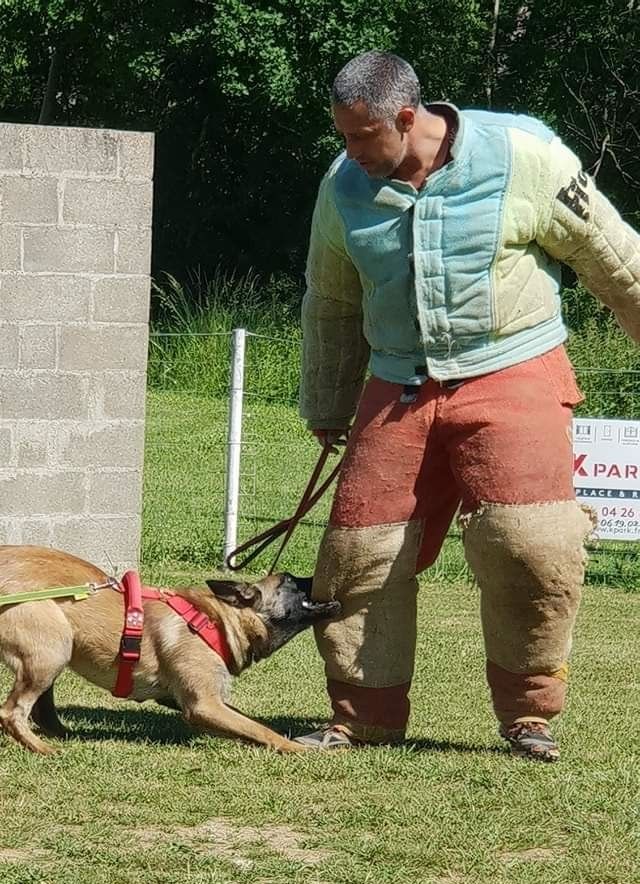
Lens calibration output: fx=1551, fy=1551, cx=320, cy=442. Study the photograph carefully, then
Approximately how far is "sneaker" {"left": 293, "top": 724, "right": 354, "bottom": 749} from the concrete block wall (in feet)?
13.9

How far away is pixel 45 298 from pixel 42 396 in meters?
0.61

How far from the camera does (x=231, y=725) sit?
5.88 meters

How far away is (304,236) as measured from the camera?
33156 mm

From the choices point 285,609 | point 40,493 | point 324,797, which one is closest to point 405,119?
point 285,609

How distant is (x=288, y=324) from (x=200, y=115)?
36.4 feet

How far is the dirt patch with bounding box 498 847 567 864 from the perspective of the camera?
4.48 m

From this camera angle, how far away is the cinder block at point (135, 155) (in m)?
9.70

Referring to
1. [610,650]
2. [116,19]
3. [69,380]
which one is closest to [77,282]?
[69,380]

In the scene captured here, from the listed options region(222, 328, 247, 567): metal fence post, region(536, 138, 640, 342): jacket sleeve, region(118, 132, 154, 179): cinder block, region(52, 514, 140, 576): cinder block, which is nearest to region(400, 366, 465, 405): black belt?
region(536, 138, 640, 342): jacket sleeve

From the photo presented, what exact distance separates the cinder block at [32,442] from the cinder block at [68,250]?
0.98m

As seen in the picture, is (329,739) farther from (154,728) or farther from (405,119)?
(405,119)

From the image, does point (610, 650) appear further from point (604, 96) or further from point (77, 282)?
point (604, 96)

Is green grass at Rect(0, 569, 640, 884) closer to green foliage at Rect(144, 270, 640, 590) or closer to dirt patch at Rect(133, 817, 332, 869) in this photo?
dirt patch at Rect(133, 817, 332, 869)

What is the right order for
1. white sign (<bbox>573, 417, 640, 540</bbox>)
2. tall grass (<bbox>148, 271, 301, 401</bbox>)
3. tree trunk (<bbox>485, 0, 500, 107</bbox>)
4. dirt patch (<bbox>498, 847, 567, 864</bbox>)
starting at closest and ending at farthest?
dirt patch (<bbox>498, 847, 567, 864</bbox>) < white sign (<bbox>573, 417, 640, 540</bbox>) < tall grass (<bbox>148, 271, 301, 401</bbox>) < tree trunk (<bbox>485, 0, 500, 107</bbox>)
